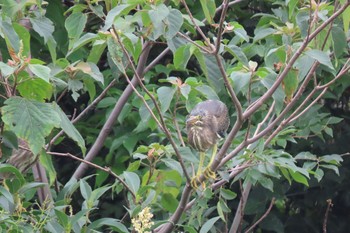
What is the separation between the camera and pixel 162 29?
210 centimetres

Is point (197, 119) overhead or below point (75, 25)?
A: below

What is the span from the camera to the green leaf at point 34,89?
6.80 feet

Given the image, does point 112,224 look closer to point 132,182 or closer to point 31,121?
point 132,182

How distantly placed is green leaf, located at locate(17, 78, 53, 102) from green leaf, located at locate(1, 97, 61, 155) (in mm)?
59

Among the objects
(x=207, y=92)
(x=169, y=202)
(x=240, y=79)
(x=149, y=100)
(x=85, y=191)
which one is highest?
(x=240, y=79)

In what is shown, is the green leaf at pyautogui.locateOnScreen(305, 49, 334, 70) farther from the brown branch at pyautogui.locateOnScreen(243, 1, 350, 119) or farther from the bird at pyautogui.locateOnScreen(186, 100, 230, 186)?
the bird at pyautogui.locateOnScreen(186, 100, 230, 186)

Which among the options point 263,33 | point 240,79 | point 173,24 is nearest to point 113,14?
point 173,24

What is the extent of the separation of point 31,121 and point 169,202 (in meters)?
0.67

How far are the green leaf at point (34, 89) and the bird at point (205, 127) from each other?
0.41 metres

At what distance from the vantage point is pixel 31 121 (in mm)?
2021

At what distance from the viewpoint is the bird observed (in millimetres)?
2211

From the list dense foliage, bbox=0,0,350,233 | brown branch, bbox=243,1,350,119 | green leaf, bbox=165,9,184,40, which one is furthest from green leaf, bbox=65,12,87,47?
brown branch, bbox=243,1,350,119

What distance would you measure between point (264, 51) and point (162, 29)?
93 centimetres

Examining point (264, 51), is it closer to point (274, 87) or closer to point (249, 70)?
point (249, 70)
